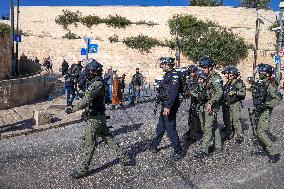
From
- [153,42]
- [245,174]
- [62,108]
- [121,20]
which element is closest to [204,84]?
[245,174]

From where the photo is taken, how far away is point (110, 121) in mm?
12039

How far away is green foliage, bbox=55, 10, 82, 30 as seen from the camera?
39.2m

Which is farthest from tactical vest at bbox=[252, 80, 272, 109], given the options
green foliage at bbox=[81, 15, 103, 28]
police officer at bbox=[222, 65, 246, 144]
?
green foliage at bbox=[81, 15, 103, 28]

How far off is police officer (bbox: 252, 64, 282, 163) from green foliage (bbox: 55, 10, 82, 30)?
33.3 m

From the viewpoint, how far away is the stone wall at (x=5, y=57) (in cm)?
1647

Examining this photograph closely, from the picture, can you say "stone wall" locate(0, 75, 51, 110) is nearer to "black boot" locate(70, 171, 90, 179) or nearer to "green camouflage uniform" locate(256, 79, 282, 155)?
"black boot" locate(70, 171, 90, 179)

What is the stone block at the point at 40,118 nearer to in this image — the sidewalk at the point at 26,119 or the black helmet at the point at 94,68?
the sidewalk at the point at 26,119

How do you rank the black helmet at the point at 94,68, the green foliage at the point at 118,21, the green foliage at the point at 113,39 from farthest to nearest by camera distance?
the green foliage at the point at 118,21 < the green foliage at the point at 113,39 < the black helmet at the point at 94,68

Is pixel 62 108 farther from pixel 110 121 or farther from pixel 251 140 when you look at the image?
pixel 251 140

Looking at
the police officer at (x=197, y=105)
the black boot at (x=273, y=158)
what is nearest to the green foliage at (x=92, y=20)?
the police officer at (x=197, y=105)

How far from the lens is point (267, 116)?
7.46m

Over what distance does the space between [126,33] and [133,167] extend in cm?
3112

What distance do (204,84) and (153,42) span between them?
27.9 metres

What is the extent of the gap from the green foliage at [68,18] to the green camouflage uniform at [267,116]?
1316 inches
